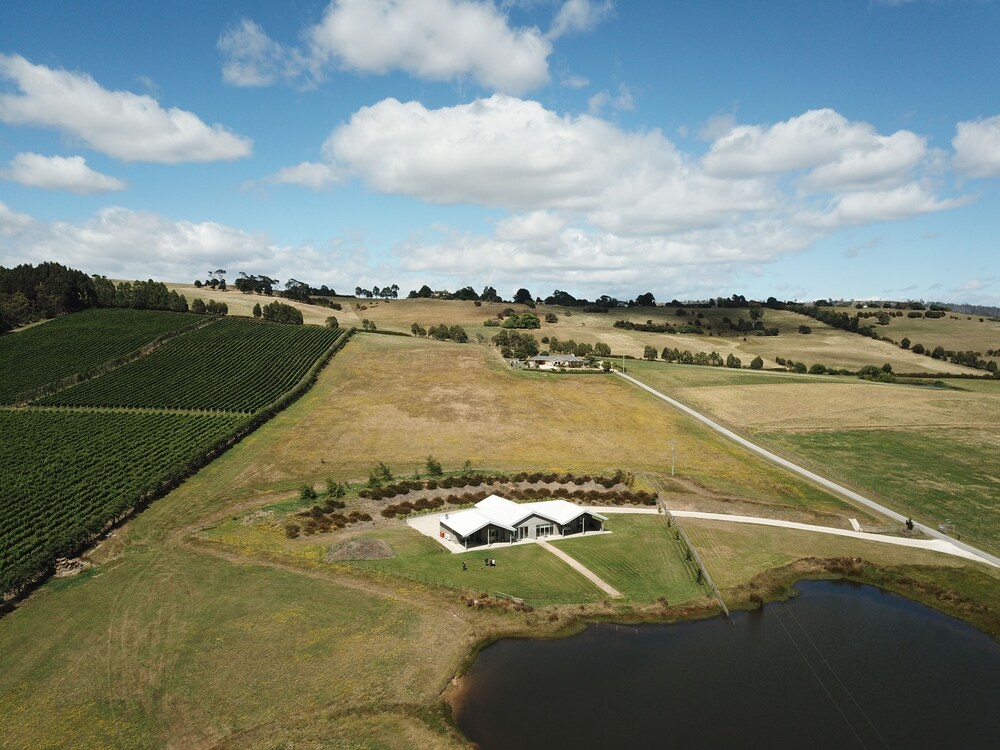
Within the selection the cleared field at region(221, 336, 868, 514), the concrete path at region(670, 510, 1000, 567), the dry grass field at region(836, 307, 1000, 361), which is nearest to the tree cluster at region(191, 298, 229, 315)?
the cleared field at region(221, 336, 868, 514)

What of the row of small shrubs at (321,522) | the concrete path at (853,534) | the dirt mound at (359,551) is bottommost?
the concrete path at (853,534)

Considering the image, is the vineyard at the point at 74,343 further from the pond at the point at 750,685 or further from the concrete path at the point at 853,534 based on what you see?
the concrete path at the point at 853,534

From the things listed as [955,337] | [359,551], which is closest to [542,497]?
[359,551]

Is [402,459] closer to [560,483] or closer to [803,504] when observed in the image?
[560,483]

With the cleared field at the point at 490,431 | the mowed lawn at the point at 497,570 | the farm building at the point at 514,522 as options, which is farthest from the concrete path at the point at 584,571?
the cleared field at the point at 490,431

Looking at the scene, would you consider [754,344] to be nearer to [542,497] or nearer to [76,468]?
[542,497]

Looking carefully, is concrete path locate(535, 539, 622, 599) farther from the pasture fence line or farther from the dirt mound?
the dirt mound
